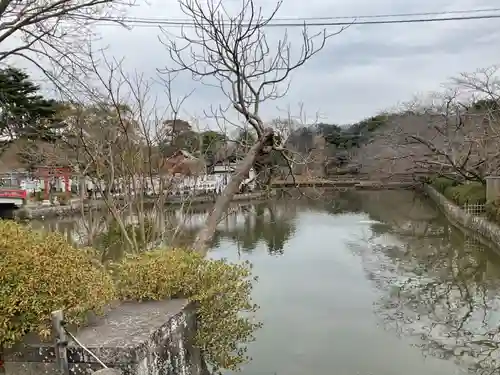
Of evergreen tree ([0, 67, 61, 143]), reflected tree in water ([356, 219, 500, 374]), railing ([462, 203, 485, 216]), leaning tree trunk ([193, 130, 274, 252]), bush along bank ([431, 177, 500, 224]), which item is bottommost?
reflected tree in water ([356, 219, 500, 374])

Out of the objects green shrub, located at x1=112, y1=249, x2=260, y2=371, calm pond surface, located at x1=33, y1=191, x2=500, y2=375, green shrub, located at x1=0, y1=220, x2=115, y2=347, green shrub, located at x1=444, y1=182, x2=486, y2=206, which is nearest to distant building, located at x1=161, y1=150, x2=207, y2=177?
calm pond surface, located at x1=33, y1=191, x2=500, y2=375

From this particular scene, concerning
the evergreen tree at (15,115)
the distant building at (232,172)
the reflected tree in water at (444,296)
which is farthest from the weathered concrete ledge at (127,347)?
the reflected tree in water at (444,296)

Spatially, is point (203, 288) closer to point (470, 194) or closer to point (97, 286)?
point (97, 286)

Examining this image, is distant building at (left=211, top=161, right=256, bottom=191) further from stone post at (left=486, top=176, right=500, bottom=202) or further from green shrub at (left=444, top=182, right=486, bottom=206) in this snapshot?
green shrub at (left=444, top=182, right=486, bottom=206)

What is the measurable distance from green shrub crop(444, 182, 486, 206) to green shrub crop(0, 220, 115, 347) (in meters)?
16.2

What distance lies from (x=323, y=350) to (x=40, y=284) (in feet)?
14.3

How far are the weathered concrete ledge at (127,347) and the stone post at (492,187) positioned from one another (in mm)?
14254

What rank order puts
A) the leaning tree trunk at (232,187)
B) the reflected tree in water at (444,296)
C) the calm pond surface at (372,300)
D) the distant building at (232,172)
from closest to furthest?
the leaning tree trunk at (232,187)
the distant building at (232,172)
the calm pond surface at (372,300)
the reflected tree in water at (444,296)

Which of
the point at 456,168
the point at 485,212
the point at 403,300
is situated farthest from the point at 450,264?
the point at 456,168

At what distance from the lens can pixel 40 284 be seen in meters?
2.42

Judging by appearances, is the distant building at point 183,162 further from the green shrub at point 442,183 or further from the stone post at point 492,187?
the green shrub at point 442,183

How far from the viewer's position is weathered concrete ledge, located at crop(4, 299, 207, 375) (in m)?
2.26

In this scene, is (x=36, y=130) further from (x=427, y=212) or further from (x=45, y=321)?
(x=427, y=212)

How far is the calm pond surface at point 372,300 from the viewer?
5789 mm
